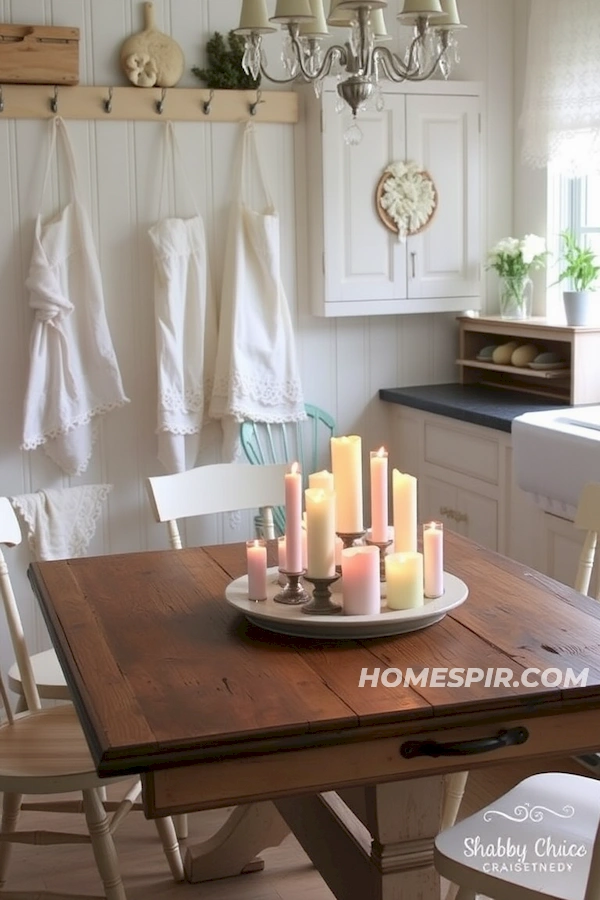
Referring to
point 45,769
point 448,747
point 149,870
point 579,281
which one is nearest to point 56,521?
point 149,870

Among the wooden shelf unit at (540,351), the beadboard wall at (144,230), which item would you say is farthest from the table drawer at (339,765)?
the beadboard wall at (144,230)

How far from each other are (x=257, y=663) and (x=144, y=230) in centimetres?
220

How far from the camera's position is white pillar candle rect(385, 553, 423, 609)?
1.89 metres

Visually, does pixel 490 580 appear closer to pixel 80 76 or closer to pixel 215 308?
pixel 215 308

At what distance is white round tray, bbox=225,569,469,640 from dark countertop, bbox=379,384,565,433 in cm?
155

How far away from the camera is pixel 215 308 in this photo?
3801mm

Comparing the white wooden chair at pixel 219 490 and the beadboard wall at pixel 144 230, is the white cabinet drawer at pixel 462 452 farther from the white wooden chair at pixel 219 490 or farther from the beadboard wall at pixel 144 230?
the white wooden chair at pixel 219 490

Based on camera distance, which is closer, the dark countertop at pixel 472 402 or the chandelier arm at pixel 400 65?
the chandelier arm at pixel 400 65

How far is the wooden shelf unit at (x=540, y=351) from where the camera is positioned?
3558 mm

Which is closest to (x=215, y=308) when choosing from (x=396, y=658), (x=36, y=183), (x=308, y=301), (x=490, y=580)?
(x=308, y=301)

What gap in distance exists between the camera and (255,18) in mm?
2104

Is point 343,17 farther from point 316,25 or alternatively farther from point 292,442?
point 292,442

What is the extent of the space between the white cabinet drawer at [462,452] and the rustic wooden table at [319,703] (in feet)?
4.00

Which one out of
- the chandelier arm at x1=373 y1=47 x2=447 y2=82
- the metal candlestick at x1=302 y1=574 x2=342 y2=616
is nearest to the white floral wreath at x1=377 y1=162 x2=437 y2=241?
the chandelier arm at x1=373 y1=47 x2=447 y2=82
